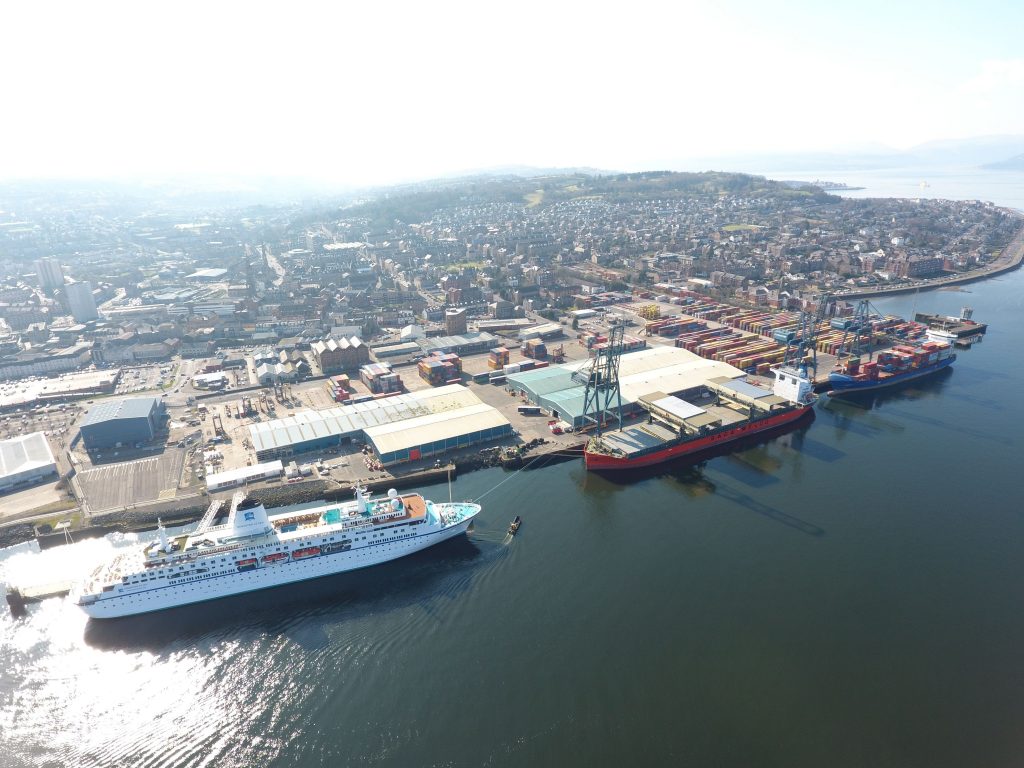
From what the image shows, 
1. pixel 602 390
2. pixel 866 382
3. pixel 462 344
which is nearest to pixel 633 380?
pixel 602 390

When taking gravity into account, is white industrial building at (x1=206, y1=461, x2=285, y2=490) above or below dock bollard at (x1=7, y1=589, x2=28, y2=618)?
above

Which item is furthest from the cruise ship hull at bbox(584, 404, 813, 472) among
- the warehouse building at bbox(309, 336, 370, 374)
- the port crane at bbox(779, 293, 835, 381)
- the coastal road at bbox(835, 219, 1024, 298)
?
the coastal road at bbox(835, 219, 1024, 298)

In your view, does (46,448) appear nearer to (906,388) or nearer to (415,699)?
(415,699)

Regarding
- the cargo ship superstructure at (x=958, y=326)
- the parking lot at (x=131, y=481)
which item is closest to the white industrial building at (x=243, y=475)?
the parking lot at (x=131, y=481)

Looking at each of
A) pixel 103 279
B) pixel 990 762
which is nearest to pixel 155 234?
pixel 103 279

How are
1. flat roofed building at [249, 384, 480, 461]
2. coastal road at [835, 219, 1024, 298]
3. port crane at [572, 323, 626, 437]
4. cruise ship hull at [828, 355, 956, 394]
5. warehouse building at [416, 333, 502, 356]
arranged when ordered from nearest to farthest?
flat roofed building at [249, 384, 480, 461] → port crane at [572, 323, 626, 437] → cruise ship hull at [828, 355, 956, 394] → warehouse building at [416, 333, 502, 356] → coastal road at [835, 219, 1024, 298]

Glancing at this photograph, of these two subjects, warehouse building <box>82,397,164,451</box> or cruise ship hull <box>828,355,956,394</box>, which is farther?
cruise ship hull <box>828,355,956,394</box>

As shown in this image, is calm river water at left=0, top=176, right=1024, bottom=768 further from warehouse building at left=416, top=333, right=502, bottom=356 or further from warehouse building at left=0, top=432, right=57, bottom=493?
warehouse building at left=416, top=333, right=502, bottom=356
